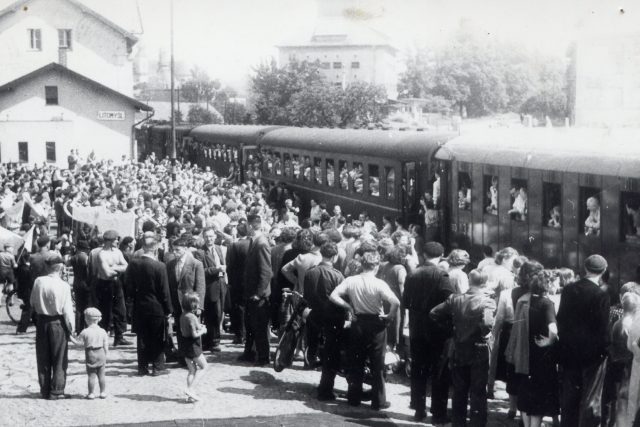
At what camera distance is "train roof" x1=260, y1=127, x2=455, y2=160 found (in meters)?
18.1

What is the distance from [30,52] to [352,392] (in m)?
39.5

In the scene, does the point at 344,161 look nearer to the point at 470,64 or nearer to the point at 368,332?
the point at 368,332

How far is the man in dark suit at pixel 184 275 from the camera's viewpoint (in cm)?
1075

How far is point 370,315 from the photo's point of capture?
8.97m

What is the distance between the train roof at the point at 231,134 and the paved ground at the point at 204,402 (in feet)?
70.1

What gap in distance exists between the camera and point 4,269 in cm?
1386

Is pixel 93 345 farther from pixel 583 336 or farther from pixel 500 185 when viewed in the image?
pixel 500 185

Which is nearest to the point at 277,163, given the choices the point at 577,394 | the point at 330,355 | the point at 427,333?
the point at 330,355

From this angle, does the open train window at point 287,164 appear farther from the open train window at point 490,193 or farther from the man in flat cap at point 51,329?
the man in flat cap at point 51,329

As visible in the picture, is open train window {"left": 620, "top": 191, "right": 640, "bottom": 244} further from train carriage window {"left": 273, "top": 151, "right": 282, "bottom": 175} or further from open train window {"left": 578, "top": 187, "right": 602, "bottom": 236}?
train carriage window {"left": 273, "top": 151, "right": 282, "bottom": 175}

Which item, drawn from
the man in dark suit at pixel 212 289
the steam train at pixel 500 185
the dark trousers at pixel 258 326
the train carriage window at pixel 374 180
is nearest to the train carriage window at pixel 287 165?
the steam train at pixel 500 185

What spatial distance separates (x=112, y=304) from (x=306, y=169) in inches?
536

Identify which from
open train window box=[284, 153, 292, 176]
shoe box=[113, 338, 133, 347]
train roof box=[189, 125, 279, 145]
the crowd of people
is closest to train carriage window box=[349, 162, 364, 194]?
open train window box=[284, 153, 292, 176]

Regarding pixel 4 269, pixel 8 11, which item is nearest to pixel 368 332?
pixel 4 269
